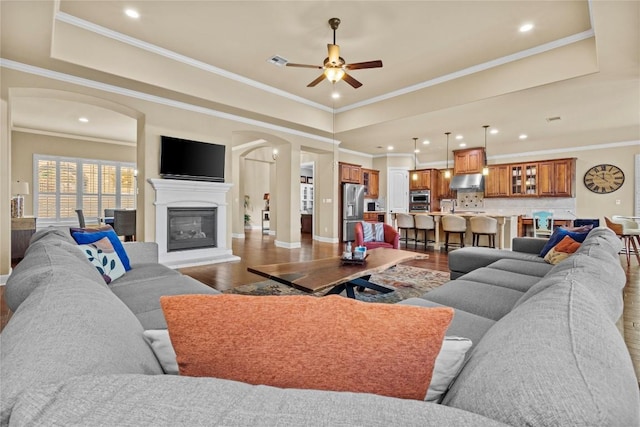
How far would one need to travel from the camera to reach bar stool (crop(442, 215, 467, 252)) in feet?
21.7

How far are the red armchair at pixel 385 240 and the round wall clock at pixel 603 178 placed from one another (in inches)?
252

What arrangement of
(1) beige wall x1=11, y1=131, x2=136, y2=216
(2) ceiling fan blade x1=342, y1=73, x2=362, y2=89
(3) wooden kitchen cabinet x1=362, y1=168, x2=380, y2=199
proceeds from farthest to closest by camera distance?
(3) wooden kitchen cabinet x1=362, y1=168, x2=380, y2=199, (1) beige wall x1=11, y1=131, x2=136, y2=216, (2) ceiling fan blade x1=342, y1=73, x2=362, y2=89

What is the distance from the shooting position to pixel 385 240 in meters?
5.14

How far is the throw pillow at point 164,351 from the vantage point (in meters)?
0.77

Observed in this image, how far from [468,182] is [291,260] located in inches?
231

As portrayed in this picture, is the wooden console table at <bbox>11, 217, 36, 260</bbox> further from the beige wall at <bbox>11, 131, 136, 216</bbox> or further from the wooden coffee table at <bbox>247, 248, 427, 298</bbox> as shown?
the wooden coffee table at <bbox>247, 248, 427, 298</bbox>

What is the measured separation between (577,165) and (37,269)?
10.5 metres

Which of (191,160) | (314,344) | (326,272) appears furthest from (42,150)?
(314,344)

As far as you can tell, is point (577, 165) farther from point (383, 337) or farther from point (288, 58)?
point (383, 337)

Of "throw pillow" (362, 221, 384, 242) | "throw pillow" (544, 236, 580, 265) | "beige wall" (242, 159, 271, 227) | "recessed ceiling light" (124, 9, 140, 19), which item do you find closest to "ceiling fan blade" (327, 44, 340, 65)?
"recessed ceiling light" (124, 9, 140, 19)

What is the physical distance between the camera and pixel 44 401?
43 centimetres

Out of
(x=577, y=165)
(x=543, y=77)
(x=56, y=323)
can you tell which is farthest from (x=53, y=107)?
(x=577, y=165)

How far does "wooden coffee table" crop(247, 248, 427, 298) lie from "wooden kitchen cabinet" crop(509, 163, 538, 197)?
22.6ft

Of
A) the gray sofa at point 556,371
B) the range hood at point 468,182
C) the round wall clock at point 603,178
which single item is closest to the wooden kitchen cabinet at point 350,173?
the range hood at point 468,182
